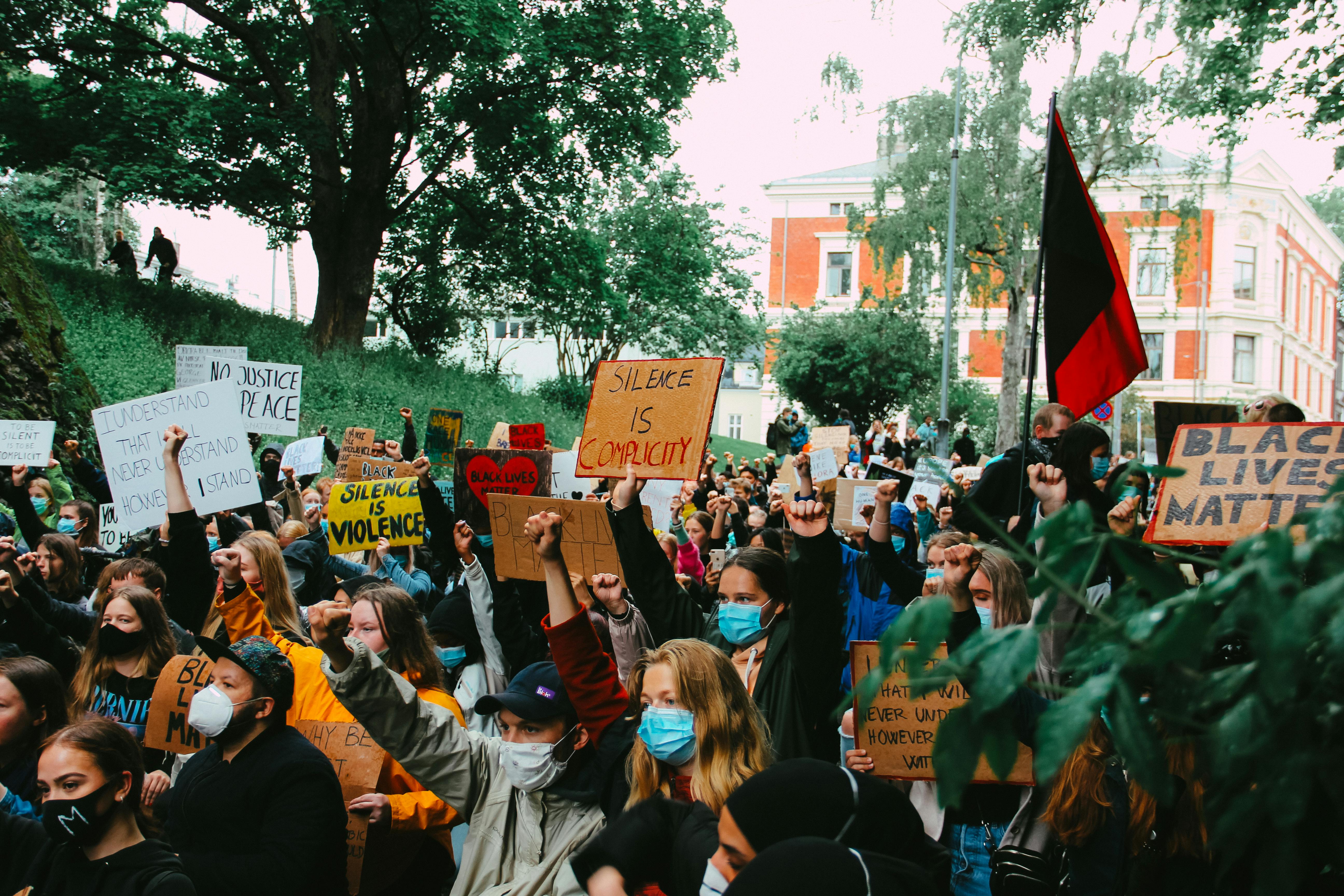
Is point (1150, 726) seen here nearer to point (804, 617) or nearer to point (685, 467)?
point (804, 617)

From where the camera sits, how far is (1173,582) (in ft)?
3.85

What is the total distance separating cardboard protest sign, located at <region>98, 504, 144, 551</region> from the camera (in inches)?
291

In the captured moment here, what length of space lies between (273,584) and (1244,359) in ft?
184

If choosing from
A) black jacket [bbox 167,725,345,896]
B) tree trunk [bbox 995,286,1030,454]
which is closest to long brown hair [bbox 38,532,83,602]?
black jacket [bbox 167,725,345,896]

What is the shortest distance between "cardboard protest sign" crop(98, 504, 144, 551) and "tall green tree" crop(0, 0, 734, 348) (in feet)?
38.5

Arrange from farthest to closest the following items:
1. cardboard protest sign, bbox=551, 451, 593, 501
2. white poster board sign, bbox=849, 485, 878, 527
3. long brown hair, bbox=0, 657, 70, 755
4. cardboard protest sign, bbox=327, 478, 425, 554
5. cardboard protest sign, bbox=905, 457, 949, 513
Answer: cardboard protest sign, bbox=905, 457, 949, 513 → white poster board sign, bbox=849, 485, 878, 527 → cardboard protest sign, bbox=551, 451, 593, 501 → cardboard protest sign, bbox=327, 478, 425, 554 → long brown hair, bbox=0, 657, 70, 755

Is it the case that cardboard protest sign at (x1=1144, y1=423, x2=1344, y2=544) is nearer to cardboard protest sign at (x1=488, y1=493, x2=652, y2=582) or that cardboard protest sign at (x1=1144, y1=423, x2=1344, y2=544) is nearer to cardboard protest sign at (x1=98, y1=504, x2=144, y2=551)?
cardboard protest sign at (x1=488, y1=493, x2=652, y2=582)

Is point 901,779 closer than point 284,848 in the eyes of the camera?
No

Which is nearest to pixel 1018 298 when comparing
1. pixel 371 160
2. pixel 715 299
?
pixel 715 299

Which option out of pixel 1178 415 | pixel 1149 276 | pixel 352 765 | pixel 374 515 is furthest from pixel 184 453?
pixel 1149 276

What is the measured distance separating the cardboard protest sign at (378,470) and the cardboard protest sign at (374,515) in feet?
3.09

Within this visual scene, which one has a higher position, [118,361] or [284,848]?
[118,361]

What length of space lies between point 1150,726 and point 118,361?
17943 mm

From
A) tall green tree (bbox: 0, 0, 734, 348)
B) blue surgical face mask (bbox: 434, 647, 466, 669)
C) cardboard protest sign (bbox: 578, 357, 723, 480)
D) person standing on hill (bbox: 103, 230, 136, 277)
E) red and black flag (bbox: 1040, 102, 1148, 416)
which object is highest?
tall green tree (bbox: 0, 0, 734, 348)
